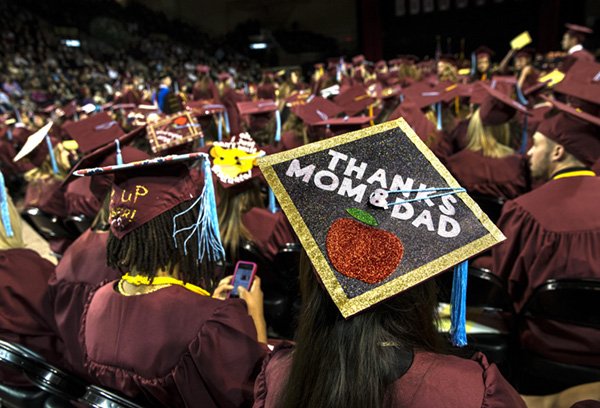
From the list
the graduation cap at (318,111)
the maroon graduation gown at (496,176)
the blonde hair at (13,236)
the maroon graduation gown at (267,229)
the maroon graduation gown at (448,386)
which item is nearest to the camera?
the maroon graduation gown at (448,386)

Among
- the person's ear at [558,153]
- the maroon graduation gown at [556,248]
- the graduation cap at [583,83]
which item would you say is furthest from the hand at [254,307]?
the graduation cap at [583,83]

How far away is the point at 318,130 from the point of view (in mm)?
3635

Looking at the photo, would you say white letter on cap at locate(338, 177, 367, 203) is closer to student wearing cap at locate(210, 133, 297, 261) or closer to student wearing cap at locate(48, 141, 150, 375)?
student wearing cap at locate(48, 141, 150, 375)

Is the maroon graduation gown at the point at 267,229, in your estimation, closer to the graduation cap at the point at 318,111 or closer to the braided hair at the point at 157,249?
the braided hair at the point at 157,249

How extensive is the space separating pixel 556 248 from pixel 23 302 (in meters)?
2.06

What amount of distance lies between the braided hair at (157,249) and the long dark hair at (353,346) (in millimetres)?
609

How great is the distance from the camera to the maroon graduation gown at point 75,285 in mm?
1520

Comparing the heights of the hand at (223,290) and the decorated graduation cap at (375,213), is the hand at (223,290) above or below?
below

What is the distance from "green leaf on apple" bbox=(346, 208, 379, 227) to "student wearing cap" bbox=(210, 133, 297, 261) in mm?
1295

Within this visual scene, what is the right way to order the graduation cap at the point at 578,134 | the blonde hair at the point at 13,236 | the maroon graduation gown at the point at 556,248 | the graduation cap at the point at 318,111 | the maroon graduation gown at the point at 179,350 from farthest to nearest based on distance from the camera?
the graduation cap at the point at 318,111 < the graduation cap at the point at 578,134 < the blonde hair at the point at 13,236 < the maroon graduation gown at the point at 556,248 < the maroon graduation gown at the point at 179,350

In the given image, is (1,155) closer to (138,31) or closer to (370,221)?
(370,221)

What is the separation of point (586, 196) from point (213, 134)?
3.57 metres

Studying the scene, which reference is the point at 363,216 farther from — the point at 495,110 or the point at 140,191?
the point at 495,110

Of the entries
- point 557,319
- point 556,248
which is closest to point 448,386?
point 557,319
